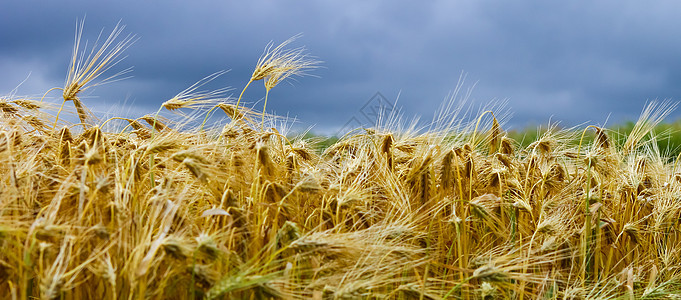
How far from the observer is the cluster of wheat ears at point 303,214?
195cm

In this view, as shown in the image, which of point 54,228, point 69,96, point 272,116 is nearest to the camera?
point 54,228

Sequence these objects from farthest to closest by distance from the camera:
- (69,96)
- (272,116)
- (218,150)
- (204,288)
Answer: (272,116) < (69,96) < (218,150) < (204,288)

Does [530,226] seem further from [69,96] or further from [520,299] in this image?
[69,96]

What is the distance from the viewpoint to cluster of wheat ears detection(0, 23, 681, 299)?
195 cm

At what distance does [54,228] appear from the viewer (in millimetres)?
1860

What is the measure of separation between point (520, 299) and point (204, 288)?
1.40 m

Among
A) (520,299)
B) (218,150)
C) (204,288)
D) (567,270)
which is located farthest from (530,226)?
(204,288)

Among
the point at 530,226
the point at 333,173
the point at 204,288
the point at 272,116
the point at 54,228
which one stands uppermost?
the point at 272,116

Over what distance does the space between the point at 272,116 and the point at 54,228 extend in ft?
5.69

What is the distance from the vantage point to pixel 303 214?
111 inches

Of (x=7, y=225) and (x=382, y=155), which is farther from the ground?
(x=382, y=155)

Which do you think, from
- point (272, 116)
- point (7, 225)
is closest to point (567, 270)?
point (272, 116)

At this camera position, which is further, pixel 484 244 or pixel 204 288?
pixel 484 244

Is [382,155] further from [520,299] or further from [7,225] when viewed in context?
[7,225]
